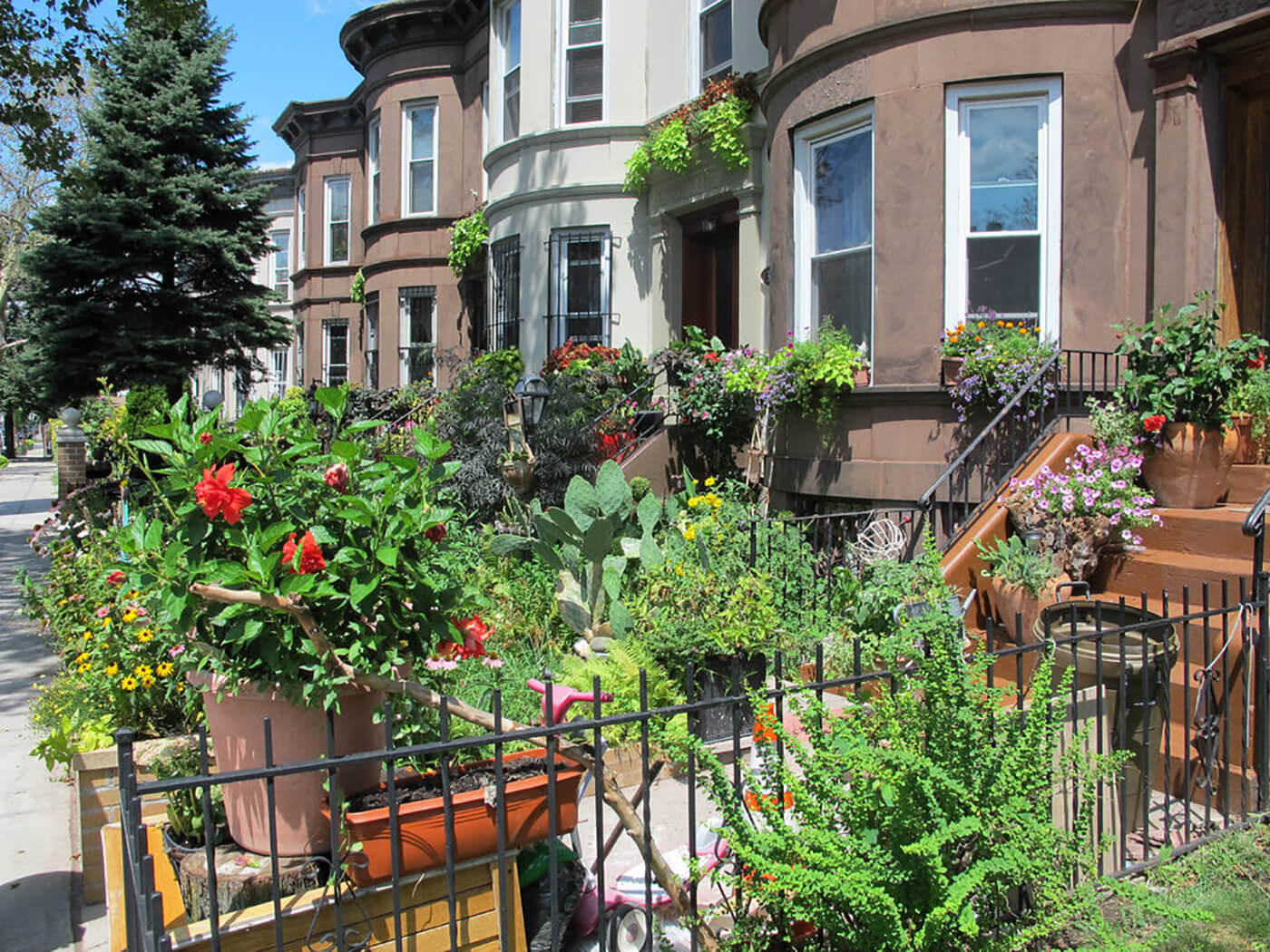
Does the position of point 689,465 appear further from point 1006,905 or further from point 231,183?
point 231,183

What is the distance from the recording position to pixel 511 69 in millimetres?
14812

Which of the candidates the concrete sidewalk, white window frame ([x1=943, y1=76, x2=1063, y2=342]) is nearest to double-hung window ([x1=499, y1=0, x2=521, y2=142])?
white window frame ([x1=943, y1=76, x2=1063, y2=342])

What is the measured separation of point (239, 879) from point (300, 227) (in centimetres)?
2473

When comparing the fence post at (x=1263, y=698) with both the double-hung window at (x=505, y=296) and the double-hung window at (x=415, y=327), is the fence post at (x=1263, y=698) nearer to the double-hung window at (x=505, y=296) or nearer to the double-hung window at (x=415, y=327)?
Result: the double-hung window at (x=505, y=296)

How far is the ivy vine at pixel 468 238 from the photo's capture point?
16422mm

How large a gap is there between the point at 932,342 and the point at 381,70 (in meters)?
14.9

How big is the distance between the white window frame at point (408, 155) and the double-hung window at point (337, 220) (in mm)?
4805

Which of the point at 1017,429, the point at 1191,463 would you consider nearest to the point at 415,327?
the point at 1017,429

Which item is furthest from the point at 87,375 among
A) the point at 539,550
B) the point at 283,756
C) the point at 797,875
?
the point at 797,875

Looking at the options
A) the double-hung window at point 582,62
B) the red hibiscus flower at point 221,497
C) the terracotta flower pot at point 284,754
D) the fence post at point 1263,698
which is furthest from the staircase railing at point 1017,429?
the double-hung window at point 582,62

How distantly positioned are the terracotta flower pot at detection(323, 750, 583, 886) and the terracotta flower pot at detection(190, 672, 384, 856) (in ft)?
0.36

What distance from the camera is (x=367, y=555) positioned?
9.80 ft

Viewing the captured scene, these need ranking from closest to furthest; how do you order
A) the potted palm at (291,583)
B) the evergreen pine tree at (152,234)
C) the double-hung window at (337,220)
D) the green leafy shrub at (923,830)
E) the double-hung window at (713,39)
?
the green leafy shrub at (923,830), the potted palm at (291,583), the double-hung window at (713,39), the evergreen pine tree at (152,234), the double-hung window at (337,220)

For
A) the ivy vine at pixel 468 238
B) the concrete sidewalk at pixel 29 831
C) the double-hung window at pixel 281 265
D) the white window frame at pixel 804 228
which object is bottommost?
the concrete sidewalk at pixel 29 831
